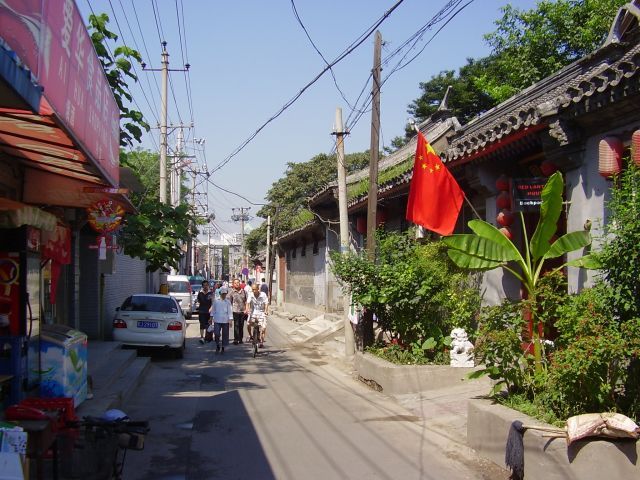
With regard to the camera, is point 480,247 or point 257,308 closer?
point 480,247

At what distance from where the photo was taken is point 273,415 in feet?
30.2

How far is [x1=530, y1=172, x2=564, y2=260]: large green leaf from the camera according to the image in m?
7.62

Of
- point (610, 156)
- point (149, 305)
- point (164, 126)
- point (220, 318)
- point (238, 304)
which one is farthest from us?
point (164, 126)

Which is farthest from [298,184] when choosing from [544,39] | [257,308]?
[257,308]

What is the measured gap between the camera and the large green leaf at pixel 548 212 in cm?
762

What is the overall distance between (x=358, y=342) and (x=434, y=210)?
3973 millimetres

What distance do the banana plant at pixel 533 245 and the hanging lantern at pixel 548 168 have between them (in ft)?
5.05

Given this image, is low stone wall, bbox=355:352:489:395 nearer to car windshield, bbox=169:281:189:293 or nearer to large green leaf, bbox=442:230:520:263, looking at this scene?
large green leaf, bbox=442:230:520:263

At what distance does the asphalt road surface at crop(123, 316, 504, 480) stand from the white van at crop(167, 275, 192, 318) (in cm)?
1618

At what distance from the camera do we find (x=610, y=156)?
314 inches

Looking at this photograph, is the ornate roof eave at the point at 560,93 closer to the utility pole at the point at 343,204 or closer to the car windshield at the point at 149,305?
the utility pole at the point at 343,204

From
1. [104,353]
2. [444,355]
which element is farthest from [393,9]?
[104,353]

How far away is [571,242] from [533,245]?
1.52 feet

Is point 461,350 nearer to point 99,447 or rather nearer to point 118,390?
point 118,390
